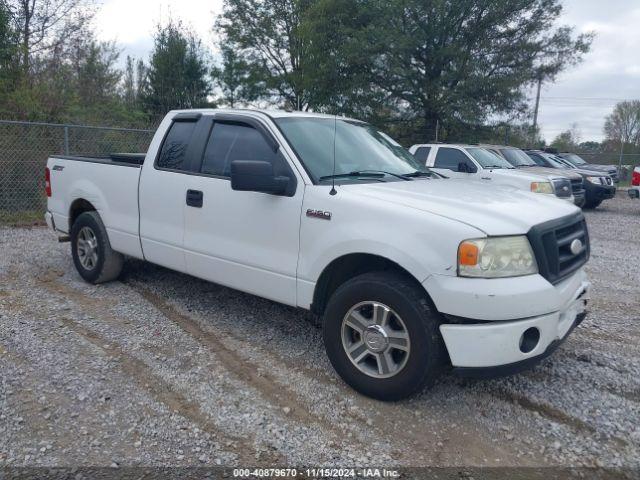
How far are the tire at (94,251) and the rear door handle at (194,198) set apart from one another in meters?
1.56

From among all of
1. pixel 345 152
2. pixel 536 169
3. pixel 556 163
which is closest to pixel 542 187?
pixel 536 169

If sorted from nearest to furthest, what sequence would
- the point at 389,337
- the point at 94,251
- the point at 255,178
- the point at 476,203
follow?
the point at 389,337, the point at 476,203, the point at 255,178, the point at 94,251

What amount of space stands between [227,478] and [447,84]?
19.1 m

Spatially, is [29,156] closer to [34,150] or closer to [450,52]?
[34,150]

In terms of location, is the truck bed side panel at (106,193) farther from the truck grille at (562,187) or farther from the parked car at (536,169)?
the parked car at (536,169)

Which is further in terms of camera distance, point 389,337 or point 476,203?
point 476,203

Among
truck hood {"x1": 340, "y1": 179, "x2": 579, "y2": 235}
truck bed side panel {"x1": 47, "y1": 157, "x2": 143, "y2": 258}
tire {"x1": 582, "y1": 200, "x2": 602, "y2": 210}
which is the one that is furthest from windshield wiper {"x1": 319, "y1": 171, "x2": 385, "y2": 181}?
tire {"x1": 582, "y1": 200, "x2": 602, "y2": 210}

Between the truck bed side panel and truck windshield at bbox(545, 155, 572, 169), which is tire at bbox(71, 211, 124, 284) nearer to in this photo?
the truck bed side panel

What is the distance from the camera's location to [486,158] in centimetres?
1245

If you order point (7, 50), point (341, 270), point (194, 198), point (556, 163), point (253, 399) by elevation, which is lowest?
point (253, 399)

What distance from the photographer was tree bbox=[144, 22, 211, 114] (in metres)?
22.7

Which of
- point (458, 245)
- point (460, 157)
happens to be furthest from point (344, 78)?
point (458, 245)

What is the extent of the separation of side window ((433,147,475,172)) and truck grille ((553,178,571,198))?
6.53ft

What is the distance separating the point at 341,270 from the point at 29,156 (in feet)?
29.7
